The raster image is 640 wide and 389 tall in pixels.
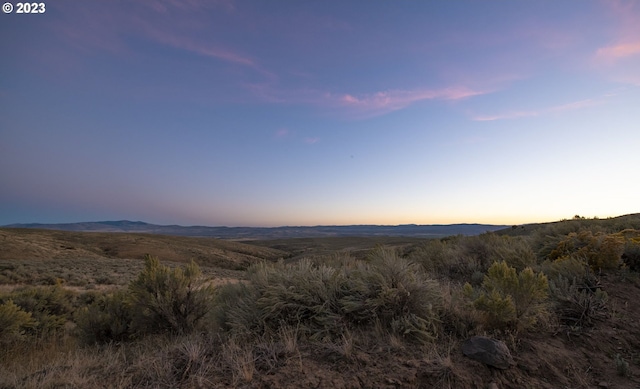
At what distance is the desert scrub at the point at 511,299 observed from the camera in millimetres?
4871

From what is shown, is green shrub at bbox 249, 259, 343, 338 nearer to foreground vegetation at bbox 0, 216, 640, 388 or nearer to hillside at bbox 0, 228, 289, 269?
foreground vegetation at bbox 0, 216, 640, 388

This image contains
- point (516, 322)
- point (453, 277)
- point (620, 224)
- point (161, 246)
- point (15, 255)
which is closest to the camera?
point (516, 322)

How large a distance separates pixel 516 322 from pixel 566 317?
1360 millimetres

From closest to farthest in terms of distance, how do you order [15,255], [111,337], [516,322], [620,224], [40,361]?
[516,322] → [40,361] → [111,337] → [620,224] → [15,255]

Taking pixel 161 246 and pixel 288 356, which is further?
pixel 161 246

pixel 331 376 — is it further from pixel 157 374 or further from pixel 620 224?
pixel 620 224

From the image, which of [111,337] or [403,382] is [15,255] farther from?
[403,382]

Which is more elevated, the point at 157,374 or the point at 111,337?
the point at 157,374

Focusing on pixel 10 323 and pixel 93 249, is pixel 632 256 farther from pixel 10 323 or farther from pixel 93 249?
pixel 93 249

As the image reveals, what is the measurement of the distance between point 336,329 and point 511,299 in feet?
9.04

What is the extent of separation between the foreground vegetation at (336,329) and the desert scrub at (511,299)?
0.02 meters

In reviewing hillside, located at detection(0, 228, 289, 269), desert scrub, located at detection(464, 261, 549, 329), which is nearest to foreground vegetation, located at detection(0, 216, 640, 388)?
desert scrub, located at detection(464, 261, 549, 329)

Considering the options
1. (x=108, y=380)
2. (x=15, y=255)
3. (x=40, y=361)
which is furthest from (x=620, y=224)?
(x=15, y=255)

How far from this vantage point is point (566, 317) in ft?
18.3
